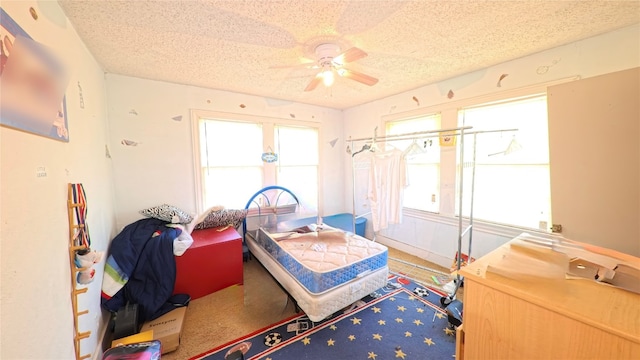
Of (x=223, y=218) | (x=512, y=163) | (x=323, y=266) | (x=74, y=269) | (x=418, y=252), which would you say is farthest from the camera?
(x=418, y=252)

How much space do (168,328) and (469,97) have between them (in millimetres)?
3587

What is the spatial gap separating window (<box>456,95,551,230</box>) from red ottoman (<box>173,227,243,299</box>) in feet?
8.94

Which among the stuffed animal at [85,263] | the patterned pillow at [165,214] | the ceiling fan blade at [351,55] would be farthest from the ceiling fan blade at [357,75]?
the patterned pillow at [165,214]

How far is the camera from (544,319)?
85 centimetres

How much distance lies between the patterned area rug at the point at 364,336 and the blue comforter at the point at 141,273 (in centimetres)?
68

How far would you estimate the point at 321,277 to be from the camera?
1780 millimetres

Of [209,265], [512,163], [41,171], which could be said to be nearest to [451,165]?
[512,163]

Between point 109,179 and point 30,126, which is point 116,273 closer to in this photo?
point 109,179

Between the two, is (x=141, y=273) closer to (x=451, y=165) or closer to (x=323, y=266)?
(x=323, y=266)

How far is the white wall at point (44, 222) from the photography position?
0.82 meters

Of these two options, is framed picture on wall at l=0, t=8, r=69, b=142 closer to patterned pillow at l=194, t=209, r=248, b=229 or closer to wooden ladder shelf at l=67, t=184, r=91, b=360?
wooden ladder shelf at l=67, t=184, r=91, b=360

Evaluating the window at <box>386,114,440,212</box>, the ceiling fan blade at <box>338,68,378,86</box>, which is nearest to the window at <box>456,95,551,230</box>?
the window at <box>386,114,440,212</box>

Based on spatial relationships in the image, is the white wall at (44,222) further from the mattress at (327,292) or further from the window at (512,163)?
the window at (512,163)

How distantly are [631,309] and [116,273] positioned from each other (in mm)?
2952
